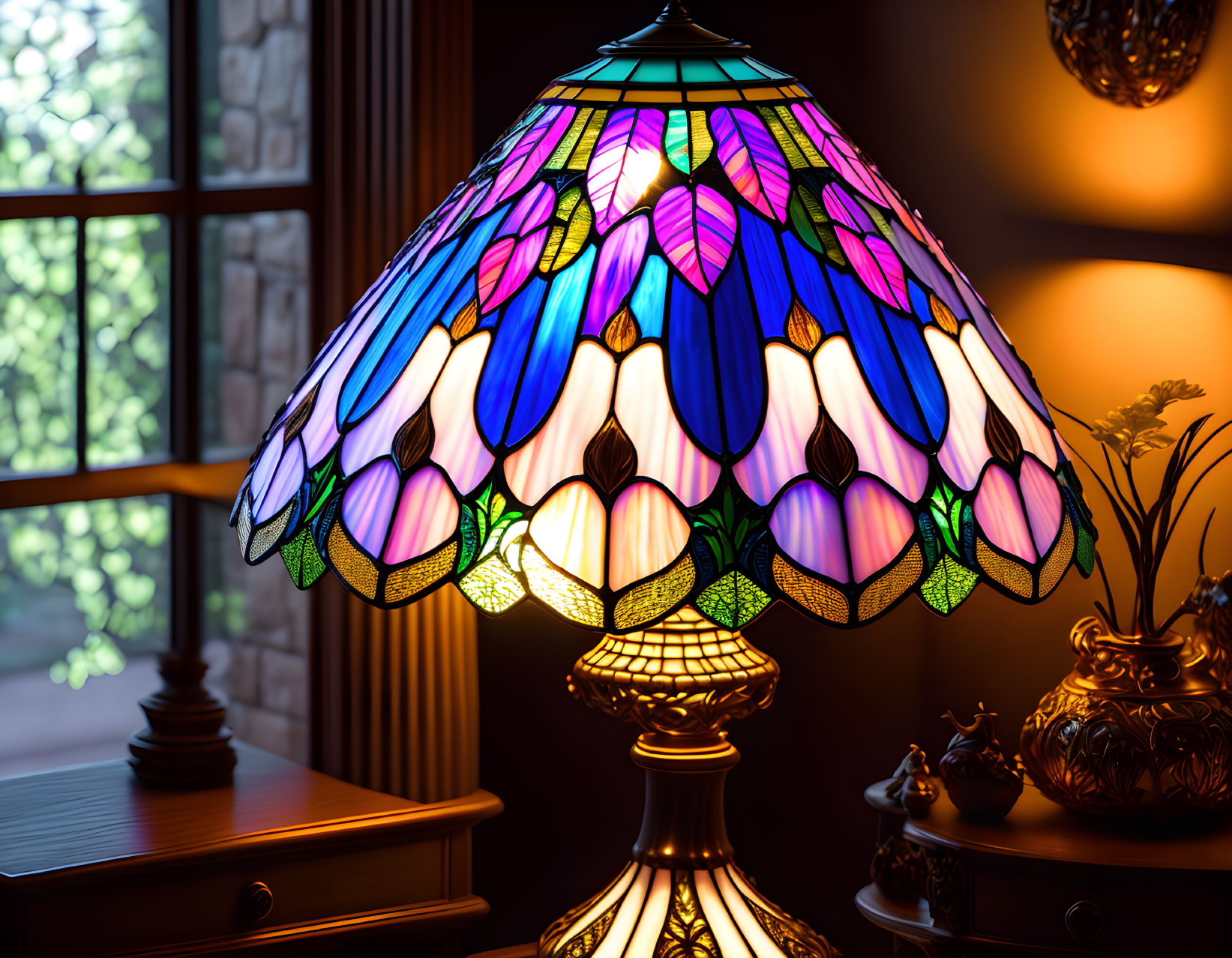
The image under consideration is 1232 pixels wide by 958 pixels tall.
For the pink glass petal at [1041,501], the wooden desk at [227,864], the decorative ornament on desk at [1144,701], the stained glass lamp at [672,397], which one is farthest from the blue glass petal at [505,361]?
the wooden desk at [227,864]

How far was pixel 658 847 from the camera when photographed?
1228 mm

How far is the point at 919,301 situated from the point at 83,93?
1233 mm

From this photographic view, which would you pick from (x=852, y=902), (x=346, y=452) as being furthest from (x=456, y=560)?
(x=852, y=902)

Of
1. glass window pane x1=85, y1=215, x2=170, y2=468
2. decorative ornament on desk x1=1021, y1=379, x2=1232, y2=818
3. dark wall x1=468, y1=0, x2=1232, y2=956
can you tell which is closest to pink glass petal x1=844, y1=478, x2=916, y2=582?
decorative ornament on desk x1=1021, y1=379, x2=1232, y2=818

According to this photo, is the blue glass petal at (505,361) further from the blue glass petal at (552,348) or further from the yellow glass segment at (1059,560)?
the yellow glass segment at (1059,560)

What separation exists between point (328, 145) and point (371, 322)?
0.90 metres

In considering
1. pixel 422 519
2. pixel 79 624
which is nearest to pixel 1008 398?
pixel 422 519

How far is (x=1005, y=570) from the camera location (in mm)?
952

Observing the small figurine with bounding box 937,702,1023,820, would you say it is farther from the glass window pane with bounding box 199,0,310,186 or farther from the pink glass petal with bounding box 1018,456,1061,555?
the glass window pane with bounding box 199,0,310,186

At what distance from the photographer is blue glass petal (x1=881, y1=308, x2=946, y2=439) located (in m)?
0.97

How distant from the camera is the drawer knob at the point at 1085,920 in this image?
5.06 feet

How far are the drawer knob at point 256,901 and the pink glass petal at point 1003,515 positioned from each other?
1.05 meters

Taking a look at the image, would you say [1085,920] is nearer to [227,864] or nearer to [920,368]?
[920,368]

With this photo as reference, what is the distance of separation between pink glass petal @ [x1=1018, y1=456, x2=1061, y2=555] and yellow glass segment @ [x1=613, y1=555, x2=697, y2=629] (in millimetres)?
239
